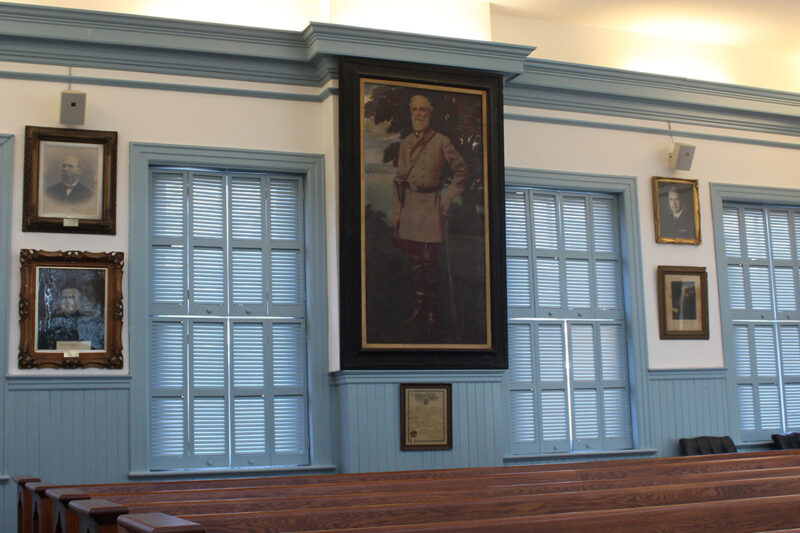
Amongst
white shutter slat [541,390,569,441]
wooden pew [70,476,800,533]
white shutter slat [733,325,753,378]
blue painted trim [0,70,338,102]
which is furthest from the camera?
white shutter slat [733,325,753,378]

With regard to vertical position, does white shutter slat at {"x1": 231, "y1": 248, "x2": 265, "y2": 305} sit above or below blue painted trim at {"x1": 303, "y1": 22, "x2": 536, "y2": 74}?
below

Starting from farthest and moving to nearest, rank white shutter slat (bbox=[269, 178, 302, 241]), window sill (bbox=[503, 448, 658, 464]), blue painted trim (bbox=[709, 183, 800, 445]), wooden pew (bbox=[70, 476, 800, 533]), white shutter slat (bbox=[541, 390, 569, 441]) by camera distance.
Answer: blue painted trim (bbox=[709, 183, 800, 445]) < white shutter slat (bbox=[541, 390, 569, 441]) < window sill (bbox=[503, 448, 658, 464]) < white shutter slat (bbox=[269, 178, 302, 241]) < wooden pew (bbox=[70, 476, 800, 533])

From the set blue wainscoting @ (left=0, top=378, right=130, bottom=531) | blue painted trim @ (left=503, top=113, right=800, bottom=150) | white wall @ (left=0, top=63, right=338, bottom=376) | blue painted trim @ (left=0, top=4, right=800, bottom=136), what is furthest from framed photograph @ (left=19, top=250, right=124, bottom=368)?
blue painted trim @ (left=503, top=113, right=800, bottom=150)

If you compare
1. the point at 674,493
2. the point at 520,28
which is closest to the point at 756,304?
the point at 520,28

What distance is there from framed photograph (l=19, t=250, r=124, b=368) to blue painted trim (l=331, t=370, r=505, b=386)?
1.74m

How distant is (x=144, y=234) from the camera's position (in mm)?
7742

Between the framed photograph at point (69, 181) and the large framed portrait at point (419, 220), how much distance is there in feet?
5.94

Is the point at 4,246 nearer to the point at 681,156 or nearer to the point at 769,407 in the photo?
the point at 681,156

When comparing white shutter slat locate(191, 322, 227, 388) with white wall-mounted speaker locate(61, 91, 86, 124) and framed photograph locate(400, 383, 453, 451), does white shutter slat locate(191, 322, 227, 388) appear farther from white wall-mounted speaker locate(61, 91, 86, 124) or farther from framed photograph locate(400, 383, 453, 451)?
white wall-mounted speaker locate(61, 91, 86, 124)

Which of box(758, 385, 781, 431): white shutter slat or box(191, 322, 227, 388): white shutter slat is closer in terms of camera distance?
box(191, 322, 227, 388): white shutter slat

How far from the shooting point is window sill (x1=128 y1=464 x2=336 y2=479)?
746cm

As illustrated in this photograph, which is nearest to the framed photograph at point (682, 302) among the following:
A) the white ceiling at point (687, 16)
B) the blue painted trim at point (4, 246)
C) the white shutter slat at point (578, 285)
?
the white shutter slat at point (578, 285)

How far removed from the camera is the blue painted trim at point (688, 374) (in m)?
9.24

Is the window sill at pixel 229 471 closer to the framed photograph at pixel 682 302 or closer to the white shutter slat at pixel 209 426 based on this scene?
the white shutter slat at pixel 209 426
